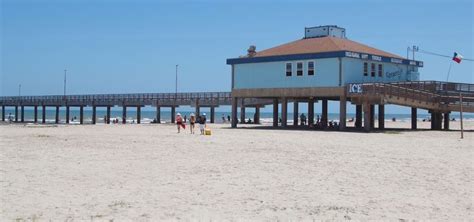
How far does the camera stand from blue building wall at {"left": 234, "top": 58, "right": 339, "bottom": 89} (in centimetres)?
3409

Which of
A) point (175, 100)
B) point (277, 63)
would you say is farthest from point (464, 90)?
point (175, 100)

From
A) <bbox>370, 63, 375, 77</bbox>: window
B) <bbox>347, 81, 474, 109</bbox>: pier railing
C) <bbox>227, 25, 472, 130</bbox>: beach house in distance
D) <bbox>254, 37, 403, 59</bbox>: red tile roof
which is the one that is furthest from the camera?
<bbox>370, 63, 375, 77</bbox>: window

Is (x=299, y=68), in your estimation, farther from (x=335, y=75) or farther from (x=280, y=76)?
(x=335, y=75)

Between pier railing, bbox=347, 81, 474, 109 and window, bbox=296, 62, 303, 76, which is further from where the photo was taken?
window, bbox=296, 62, 303, 76

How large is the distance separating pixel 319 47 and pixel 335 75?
296 centimetres

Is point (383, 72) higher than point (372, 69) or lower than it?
lower

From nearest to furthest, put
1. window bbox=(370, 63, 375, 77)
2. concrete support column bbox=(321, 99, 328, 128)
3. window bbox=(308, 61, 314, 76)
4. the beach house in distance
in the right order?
1. the beach house in distance
2. window bbox=(308, 61, 314, 76)
3. window bbox=(370, 63, 375, 77)
4. concrete support column bbox=(321, 99, 328, 128)

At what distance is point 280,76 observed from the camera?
3659 centimetres

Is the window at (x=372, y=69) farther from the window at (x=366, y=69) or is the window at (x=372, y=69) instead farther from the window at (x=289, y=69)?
the window at (x=289, y=69)

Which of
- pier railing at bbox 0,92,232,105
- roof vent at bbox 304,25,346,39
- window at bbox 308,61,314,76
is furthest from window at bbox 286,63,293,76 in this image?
pier railing at bbox 0,92,232,105

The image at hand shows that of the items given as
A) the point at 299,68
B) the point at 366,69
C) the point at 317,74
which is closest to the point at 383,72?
the point at 366,69

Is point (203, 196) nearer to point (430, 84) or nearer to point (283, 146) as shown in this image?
point (283, 146)

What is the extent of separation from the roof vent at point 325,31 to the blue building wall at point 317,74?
4.61 metres

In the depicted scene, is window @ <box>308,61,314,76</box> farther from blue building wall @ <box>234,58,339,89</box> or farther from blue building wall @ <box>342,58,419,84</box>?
blue building wall @ <box>342,58,419,84</box>
